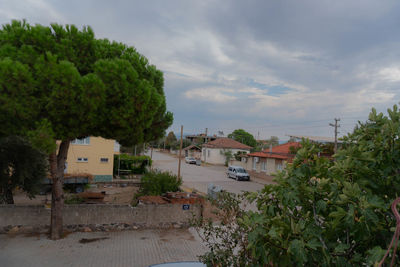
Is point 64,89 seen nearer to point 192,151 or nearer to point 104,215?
point 104,215

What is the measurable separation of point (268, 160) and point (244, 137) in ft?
150

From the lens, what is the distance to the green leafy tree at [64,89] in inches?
283

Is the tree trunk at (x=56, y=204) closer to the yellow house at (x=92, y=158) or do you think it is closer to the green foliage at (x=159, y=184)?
the green foliage at (x=159, y=184)

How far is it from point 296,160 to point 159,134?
8433mm

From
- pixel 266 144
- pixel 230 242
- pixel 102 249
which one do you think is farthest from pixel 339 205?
pixel 266 144

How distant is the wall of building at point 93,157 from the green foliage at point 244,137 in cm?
5751

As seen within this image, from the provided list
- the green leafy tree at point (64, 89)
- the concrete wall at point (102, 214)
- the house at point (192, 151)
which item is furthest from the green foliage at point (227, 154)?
the green leafy tree at point (64, 89)

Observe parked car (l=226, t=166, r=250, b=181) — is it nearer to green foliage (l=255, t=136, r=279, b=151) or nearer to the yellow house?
the yellow house

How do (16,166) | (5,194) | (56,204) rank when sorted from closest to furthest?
(56,204) < (16,166) < (5,194)

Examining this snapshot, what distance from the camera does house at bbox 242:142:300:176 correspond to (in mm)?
29555

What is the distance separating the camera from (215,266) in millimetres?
4035

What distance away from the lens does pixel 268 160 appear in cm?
3206

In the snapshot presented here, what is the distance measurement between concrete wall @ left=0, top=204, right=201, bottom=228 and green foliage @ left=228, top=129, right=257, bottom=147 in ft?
218

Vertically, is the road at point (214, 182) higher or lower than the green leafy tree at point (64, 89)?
lower
